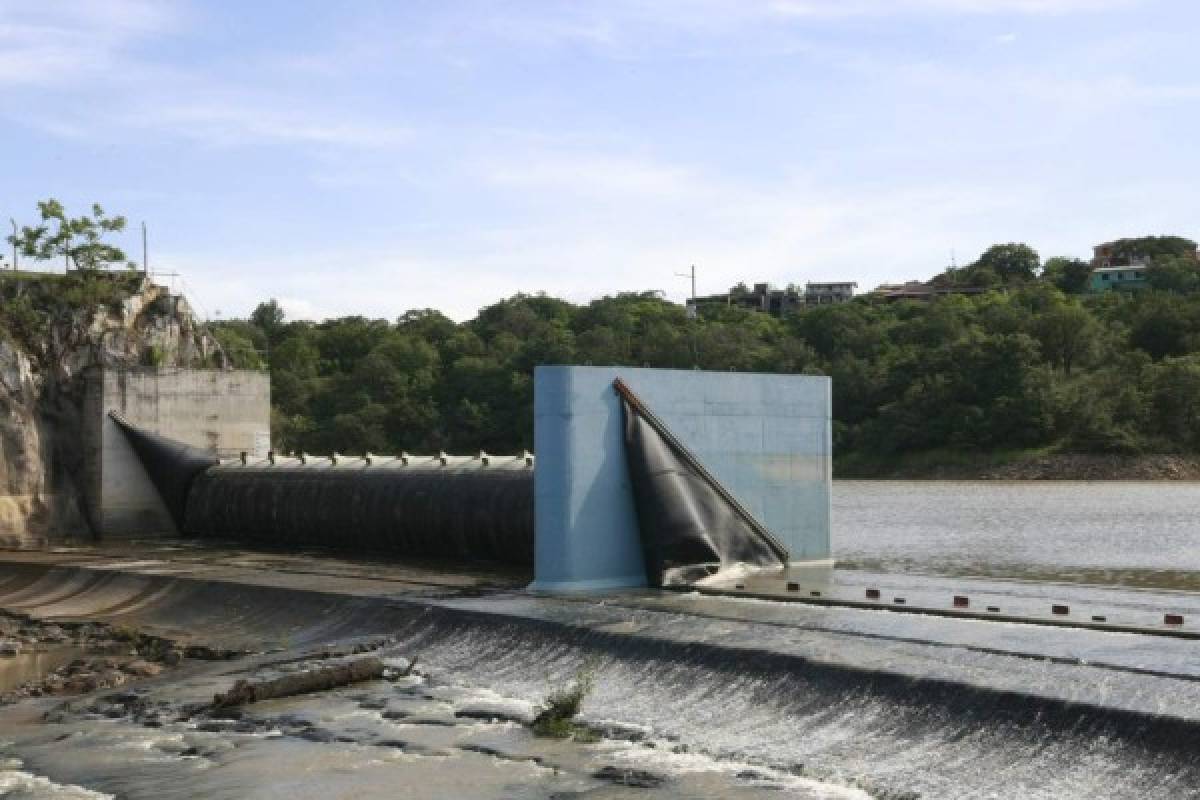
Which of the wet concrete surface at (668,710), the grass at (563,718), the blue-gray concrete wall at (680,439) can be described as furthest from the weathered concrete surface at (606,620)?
the grass at (563,718)

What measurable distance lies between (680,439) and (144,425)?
16.0 metres

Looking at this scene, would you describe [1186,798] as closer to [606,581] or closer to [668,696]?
[668,696]

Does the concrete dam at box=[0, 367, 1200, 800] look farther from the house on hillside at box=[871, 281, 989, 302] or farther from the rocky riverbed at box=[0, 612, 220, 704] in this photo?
the house on hillside at box=[871, 281, 989, 302]

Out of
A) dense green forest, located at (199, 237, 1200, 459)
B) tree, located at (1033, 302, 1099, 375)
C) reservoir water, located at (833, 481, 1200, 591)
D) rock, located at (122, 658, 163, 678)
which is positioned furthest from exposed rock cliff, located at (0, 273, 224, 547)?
tree, located at (1033, 302, 1099, 375)

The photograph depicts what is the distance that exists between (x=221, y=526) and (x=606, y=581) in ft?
46.2

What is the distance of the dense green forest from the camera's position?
231 ft

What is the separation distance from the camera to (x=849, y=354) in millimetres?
82562

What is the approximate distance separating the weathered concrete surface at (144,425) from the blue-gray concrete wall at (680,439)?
14.9 meters

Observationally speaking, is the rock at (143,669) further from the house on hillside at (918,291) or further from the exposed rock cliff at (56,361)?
the house on hillside at (918,291)

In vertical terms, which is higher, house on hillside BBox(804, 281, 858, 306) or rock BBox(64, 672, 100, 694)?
house on hillside BBox(804, 281, 858, 306)

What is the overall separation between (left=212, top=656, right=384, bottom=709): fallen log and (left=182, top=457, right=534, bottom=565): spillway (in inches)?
286

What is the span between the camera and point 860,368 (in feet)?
261

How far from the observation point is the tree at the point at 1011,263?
144 m

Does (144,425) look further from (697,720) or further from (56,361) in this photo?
(697,720)
